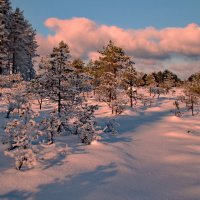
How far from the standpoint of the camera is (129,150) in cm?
1712

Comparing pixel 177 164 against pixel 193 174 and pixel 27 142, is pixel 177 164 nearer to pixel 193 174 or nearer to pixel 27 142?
pixel 193 174

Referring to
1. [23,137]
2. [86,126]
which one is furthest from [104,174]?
[86,126]

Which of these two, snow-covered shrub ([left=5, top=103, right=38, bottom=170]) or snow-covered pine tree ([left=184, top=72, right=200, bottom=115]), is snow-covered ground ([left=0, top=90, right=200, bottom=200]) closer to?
snow-covered shrub ([left=5, top=103, right=38, bottom=170])

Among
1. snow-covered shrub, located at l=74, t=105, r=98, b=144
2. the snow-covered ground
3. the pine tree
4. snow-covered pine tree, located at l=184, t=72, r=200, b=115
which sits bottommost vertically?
the snow-covered ground

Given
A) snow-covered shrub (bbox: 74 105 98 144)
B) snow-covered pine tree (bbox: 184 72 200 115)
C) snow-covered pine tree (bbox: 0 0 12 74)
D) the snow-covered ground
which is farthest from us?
snow-covered pine tree (bbox: 184 72 200 115)

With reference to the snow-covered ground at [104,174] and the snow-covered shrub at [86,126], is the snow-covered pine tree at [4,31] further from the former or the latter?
the snow-covered ground at [104,174]

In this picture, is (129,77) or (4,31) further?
(129,77)

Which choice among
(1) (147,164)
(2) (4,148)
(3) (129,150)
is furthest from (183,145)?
(2) (4,148)

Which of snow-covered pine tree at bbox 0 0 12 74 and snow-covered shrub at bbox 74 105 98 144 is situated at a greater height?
snow-covered pine tree at bbox 0 0 12 74

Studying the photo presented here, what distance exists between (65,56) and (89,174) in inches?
408

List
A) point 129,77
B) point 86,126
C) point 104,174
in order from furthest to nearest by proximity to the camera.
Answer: point 129,77, point 86,126, point 104,174

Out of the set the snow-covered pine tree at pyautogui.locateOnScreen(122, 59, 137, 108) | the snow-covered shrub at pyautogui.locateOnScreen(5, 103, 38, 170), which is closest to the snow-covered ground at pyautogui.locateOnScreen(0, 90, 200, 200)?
the snow-covered shrub at pyautogui.locateOnScreen(5, 103, 38, 170)

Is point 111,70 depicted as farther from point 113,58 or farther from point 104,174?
point 104,174

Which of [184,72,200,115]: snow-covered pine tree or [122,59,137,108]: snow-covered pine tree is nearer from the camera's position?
[184,72,200,115]: snow-covered pine tree
